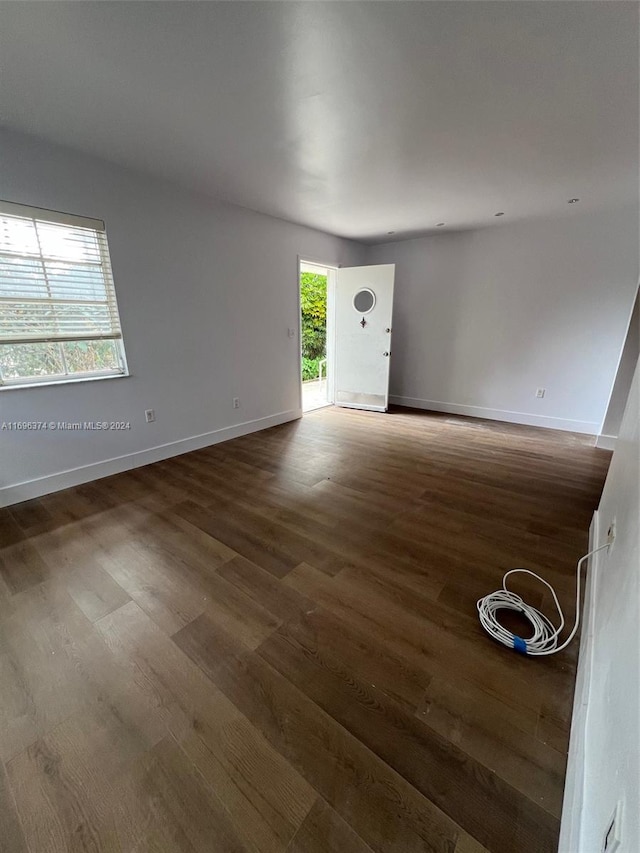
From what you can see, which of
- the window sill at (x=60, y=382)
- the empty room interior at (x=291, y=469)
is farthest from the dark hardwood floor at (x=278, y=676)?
the window sill at (x=60, y=382)

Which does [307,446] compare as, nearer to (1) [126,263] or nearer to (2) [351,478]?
(2) [351,478]

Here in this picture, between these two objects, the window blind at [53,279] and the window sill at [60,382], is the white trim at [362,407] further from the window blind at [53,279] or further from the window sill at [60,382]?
the window blind at [53,279]

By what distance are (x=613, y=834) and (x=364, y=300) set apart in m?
4.89

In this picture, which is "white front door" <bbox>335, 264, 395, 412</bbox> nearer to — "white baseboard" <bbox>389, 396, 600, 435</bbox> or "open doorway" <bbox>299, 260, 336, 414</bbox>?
"white baseboard" <bbox>389, 396, 600, 435</bbox>

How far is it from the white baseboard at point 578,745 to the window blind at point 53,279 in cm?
339

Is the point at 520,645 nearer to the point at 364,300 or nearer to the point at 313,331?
the point at 364,300

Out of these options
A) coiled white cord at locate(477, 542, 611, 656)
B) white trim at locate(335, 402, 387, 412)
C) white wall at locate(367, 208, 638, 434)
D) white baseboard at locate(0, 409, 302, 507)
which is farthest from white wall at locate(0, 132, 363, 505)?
coiled white cord at locate(477, 542, 611, 656)

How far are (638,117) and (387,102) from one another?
138 cm

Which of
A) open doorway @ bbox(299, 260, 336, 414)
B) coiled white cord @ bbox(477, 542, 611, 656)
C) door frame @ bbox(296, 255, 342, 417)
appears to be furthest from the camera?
open doorway @ bbox(299, 260, 336, 414)

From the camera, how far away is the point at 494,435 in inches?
156

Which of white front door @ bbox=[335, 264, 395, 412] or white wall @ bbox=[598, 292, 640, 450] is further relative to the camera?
white front door @ bbox=[335, 264, 395, 412]

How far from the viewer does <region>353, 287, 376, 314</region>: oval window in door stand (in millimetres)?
4699

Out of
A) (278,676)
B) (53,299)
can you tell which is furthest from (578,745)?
(53,299)

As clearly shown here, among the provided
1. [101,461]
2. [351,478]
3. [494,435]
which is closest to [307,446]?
[351,478]
